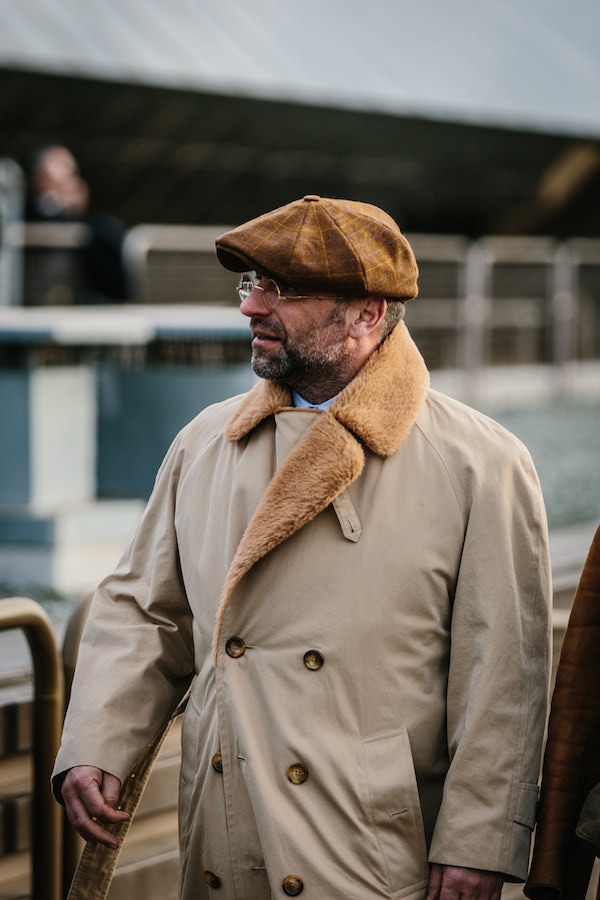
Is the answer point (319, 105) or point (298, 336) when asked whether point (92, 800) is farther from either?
point (319, 105)

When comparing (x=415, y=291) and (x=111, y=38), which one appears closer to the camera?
(x=415, y=291)

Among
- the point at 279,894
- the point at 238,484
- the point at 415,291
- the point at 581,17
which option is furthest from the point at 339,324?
the point at 581,17

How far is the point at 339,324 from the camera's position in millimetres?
2404

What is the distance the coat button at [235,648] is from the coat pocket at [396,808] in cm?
26

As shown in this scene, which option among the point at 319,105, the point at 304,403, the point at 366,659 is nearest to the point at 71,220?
the point at 304,403

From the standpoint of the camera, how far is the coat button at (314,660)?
230 centimetres

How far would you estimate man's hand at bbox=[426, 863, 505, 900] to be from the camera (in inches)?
89.6

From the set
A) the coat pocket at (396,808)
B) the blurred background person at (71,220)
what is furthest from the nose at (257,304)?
the blurred background person at (71,220)

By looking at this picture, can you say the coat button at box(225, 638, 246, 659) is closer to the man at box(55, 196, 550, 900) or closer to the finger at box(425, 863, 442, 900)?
the man at box(55, 196, 550, 900)

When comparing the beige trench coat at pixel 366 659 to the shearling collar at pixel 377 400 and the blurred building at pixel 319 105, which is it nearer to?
the shearling collar at pixel 377 400

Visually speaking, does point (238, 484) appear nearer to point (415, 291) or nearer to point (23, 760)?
point (415, 291)

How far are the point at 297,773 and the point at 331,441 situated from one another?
56cm

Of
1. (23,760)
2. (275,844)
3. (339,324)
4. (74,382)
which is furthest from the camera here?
(74,382)

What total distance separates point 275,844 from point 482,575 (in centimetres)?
56
